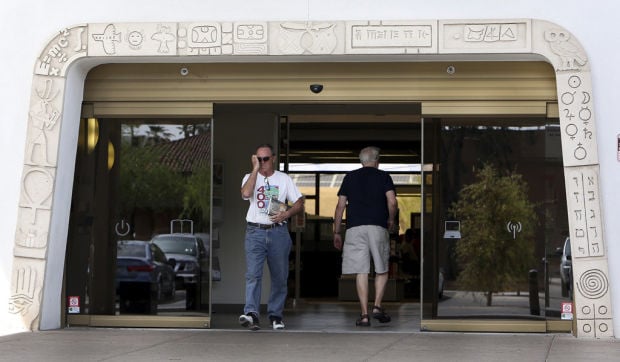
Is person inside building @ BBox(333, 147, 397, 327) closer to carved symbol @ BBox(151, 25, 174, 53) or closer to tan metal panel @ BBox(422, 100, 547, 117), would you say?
tan metal panel @ BBox(422, 100, 547, 117)

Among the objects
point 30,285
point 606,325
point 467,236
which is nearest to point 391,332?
point 467,236

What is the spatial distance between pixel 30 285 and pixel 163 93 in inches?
92.8

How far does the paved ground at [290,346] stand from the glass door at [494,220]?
0.38 meters

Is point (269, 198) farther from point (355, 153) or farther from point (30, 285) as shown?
point (355, 153)

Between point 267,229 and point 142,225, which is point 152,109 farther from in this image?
point 267,229

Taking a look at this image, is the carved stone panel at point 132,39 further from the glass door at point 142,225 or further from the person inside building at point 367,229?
the person inside building at point 367,229

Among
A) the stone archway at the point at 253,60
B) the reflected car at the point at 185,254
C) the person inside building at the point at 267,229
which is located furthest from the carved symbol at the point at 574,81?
the reflected car at the point at 185,254

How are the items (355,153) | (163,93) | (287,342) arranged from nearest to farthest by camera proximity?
(287,342), (163,93), (355,153)

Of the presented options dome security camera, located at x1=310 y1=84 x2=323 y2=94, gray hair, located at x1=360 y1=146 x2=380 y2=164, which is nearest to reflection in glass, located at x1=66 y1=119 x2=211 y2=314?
dome security camera, located at x1=310 y1=84 x2=323 y2=94

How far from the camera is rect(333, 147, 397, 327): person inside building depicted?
1129 cm

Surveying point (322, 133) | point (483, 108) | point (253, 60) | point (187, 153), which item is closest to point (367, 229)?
point (483, 108)

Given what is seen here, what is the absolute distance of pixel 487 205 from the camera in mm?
10680

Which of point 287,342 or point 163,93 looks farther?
point 163,93

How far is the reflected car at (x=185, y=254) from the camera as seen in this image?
11.1 metres
